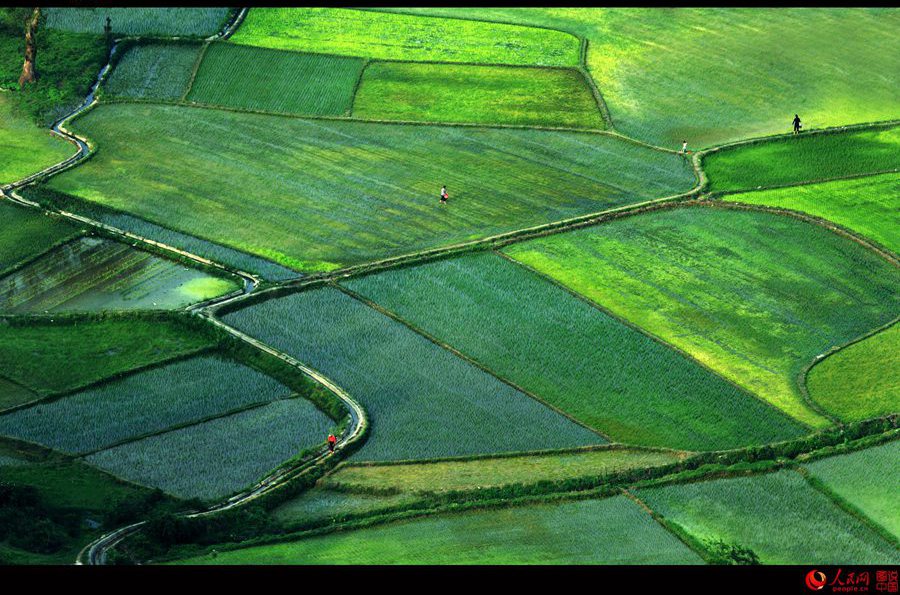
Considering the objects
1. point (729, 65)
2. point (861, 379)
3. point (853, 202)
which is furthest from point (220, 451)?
point (729, 65)

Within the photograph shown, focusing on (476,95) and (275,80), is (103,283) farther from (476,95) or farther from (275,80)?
(476,95)

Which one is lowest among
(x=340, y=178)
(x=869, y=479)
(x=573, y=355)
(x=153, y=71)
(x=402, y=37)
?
(x=869, y=479)

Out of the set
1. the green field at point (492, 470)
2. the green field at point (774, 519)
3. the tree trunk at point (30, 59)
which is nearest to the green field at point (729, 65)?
the tree trunk at point (30, 59)

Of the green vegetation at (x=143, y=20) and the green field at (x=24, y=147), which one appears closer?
the green field at (x=24, y=147)

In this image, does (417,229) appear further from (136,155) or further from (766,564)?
(766,564)

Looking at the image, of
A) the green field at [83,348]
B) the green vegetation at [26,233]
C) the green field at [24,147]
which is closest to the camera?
the green field at [83,348]

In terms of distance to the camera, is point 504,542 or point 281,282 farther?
point 281,282

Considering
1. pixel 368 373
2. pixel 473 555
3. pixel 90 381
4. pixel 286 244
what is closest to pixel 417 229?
pixel 286 244

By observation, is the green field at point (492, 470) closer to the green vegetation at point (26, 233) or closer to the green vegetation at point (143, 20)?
the green vegetation at point (26, 233)
